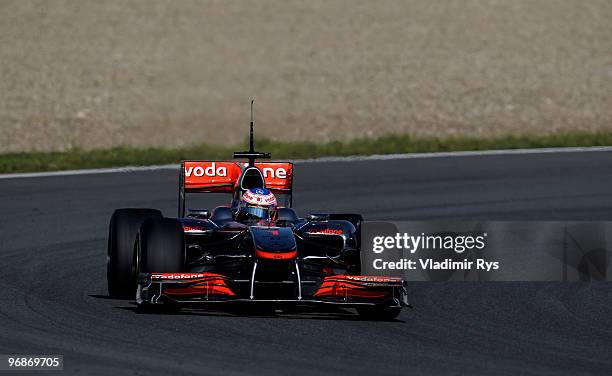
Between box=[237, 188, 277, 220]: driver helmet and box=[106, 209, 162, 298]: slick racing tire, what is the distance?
843 millimetres

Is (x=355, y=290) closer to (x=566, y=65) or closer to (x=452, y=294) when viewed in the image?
(x=452, y=294)

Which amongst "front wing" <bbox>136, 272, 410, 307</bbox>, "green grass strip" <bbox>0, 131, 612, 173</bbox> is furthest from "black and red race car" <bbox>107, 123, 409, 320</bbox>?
"green grass strip" <bbox>0, 131, 612, 173</bbox>

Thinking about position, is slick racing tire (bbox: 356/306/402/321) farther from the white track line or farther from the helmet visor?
the white track line

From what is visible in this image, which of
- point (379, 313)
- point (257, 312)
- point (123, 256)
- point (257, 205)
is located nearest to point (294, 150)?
point (257, 205)

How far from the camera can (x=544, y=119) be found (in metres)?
31.8

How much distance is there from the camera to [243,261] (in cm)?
1362

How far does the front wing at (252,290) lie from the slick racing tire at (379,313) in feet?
0.21

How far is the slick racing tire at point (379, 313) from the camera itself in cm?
1320

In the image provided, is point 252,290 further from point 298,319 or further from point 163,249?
point 163,249

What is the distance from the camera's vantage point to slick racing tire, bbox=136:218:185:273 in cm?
1333

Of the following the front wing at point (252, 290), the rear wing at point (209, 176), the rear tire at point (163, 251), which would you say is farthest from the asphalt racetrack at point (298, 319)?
the rear wing at point (209, 176)

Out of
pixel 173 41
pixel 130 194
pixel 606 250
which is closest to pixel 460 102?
pixel 173 41

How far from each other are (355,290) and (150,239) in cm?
184

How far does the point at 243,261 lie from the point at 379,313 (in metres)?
1.31
